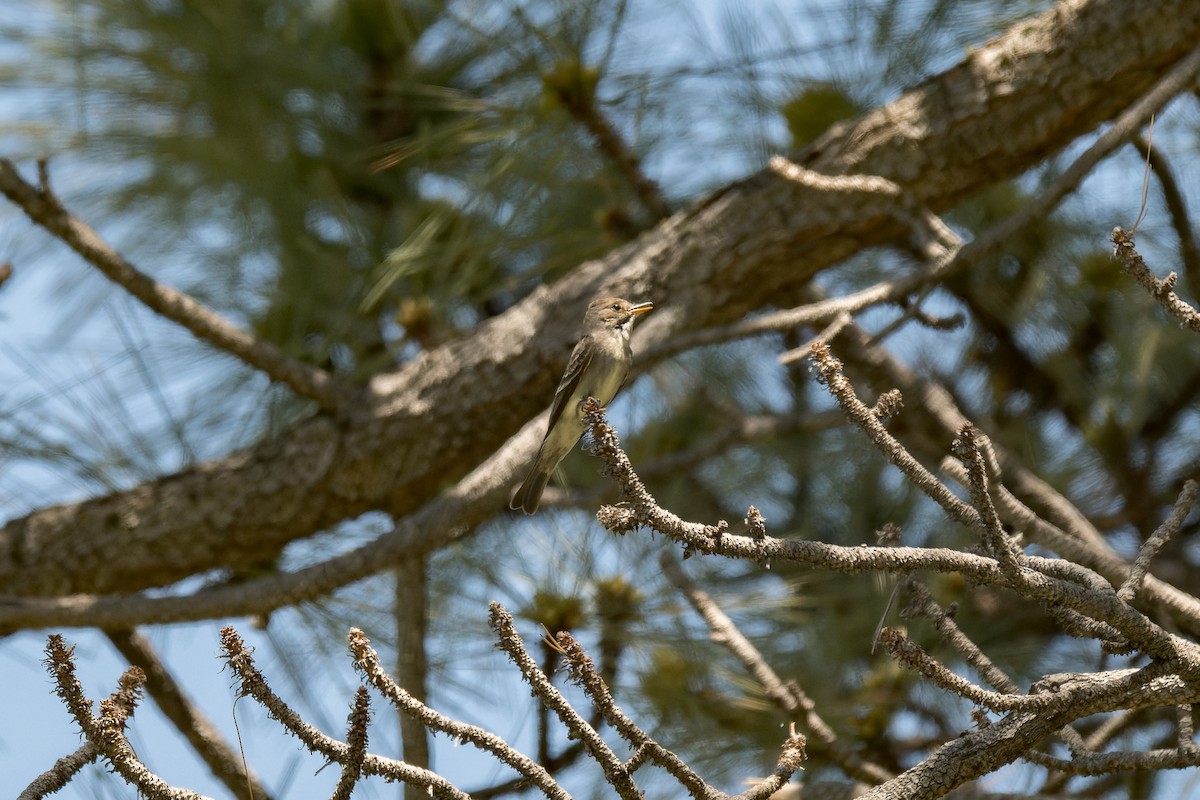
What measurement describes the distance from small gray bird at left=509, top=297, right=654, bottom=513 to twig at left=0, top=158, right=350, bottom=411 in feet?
2.03

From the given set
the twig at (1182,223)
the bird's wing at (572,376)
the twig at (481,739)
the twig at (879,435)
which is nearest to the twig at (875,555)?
the twig at (879,435)

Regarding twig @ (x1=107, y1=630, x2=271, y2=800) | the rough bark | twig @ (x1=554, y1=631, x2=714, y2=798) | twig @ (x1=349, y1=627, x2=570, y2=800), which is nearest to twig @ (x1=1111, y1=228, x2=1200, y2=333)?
twig @ (x1=554, y1=631, x2=714, y2=798)

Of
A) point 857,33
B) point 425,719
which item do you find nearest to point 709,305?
point 857,33

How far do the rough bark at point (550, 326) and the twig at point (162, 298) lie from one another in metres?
0.10

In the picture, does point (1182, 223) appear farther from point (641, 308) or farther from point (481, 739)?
point (481, 739)

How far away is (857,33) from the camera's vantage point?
3447mm

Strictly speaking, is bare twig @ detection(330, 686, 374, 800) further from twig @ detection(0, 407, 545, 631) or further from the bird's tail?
the bird's tail

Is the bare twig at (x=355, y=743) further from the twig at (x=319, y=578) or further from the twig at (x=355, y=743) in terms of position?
the twig at (x=319, y=578)

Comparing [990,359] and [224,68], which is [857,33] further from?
[224,68]

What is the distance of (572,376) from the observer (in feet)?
9.89

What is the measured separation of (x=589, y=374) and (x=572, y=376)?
44 mm

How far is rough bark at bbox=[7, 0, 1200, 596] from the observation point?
3.03 m

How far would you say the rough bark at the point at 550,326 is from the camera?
303cm

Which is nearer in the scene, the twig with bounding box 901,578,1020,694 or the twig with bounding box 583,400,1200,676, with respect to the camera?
the twig with bounding box 583,400,1200,676
